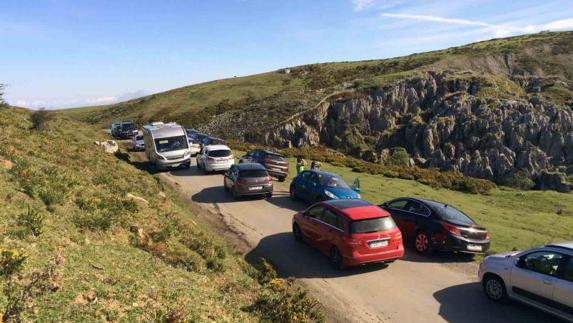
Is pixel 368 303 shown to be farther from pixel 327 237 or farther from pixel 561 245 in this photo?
pixel 561 245

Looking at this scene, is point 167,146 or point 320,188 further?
point 167,146

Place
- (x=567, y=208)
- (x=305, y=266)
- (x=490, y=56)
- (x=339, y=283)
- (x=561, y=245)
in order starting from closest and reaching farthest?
1. (x=561, y=245)
2. (x=339, y=283)
3. (x=305, y=266)
4. (x=567, y=208)
5. (x=490, y=56)

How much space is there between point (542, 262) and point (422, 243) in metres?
4.64

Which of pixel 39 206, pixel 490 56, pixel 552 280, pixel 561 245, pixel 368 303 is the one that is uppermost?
pixel 490 56

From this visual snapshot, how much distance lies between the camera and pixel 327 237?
41.3 ft

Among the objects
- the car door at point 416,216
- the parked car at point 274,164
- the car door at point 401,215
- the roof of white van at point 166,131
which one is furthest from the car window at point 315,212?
the roof of white van at point 166,131

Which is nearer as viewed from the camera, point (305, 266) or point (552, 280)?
point (552, 280)

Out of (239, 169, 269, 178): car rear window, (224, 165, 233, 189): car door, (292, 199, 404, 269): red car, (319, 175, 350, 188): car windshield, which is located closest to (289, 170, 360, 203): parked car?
(319, 175, 350, 188): car windshield

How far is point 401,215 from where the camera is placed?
48.5 feet

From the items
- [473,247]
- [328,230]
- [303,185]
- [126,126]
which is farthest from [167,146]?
[126,126]

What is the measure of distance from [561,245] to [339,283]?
5306 mm

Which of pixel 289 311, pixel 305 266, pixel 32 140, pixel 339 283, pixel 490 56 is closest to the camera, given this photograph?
pixel 289 311

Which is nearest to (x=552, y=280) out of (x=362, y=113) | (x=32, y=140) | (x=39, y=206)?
(x=39, y=206)

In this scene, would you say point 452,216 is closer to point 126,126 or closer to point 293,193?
point 293,193
